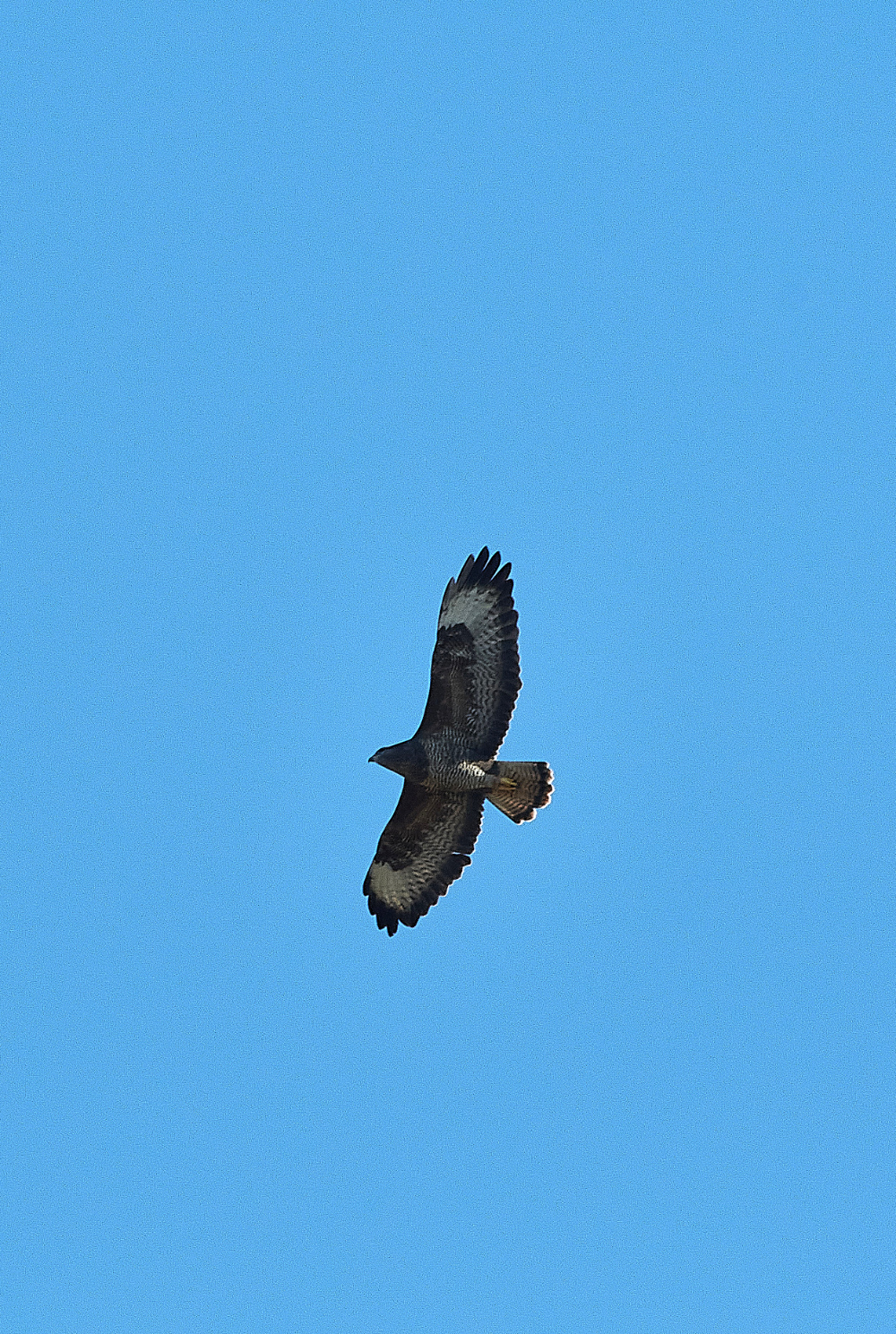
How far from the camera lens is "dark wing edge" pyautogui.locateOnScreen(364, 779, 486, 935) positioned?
1584 cm

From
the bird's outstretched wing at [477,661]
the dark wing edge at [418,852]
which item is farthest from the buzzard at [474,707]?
the dark wing edge at [418,852]

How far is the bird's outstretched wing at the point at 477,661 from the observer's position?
15133 mm

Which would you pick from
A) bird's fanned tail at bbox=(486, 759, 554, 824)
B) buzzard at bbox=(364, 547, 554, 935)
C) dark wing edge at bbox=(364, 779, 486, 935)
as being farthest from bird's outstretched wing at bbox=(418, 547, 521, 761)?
dark wing edge at bbox=(364, 779, 486, 935)

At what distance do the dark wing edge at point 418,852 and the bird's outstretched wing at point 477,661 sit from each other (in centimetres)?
72

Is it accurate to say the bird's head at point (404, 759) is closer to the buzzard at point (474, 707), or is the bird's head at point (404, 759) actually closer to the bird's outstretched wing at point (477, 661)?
the buzzard at point (474, 707)

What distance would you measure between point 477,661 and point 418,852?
2127 millimetres

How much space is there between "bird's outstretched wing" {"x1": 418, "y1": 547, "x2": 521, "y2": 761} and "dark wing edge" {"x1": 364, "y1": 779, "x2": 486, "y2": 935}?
2.36ft

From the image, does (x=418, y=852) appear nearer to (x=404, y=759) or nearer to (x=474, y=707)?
(x=404, y=759)

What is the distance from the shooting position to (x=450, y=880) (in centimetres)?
1603

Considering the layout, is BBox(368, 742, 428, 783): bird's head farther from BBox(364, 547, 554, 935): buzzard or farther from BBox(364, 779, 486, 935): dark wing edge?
BBox(364, 779, 486, 935): dark wing edge

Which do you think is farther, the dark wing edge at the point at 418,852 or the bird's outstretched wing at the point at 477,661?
the dark wing edge at the point at 418,852

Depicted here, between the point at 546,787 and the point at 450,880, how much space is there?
1480 mm

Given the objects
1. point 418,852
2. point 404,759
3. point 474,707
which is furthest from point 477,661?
point 418,852

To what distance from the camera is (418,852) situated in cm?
1609
